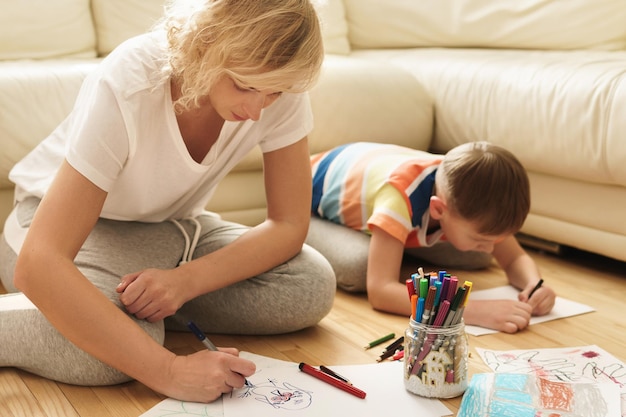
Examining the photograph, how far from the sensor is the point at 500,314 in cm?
147

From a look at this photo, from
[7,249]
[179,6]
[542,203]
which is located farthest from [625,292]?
[7,249]

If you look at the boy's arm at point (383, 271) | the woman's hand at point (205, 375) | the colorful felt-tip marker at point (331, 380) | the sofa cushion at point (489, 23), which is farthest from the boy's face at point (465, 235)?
the sofa cushion at point (489, 23)

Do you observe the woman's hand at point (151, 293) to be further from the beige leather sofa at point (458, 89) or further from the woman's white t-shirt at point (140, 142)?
the beige leather sofa at point (458, 89)

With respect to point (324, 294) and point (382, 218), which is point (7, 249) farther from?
point (382, 218)

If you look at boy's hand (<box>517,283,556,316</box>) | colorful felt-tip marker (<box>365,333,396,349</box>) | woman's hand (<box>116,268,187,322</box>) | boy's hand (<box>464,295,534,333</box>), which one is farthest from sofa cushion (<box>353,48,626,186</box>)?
woman's hand (<box>116,268,187,322</box>)

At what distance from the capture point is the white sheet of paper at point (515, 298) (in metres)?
1.47

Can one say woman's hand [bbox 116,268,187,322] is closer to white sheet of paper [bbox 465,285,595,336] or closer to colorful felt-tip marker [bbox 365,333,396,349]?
colorful felt-tip marker [bbox 365,333,396,349]

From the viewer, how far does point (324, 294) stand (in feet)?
4.70

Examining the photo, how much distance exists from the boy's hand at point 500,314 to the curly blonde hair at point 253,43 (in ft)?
2.02

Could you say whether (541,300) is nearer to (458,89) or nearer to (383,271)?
(383,271)

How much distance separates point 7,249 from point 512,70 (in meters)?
1.30

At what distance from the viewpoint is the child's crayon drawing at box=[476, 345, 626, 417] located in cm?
125

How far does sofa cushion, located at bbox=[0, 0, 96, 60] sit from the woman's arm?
1.14 m

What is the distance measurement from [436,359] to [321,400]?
0.18 meters
